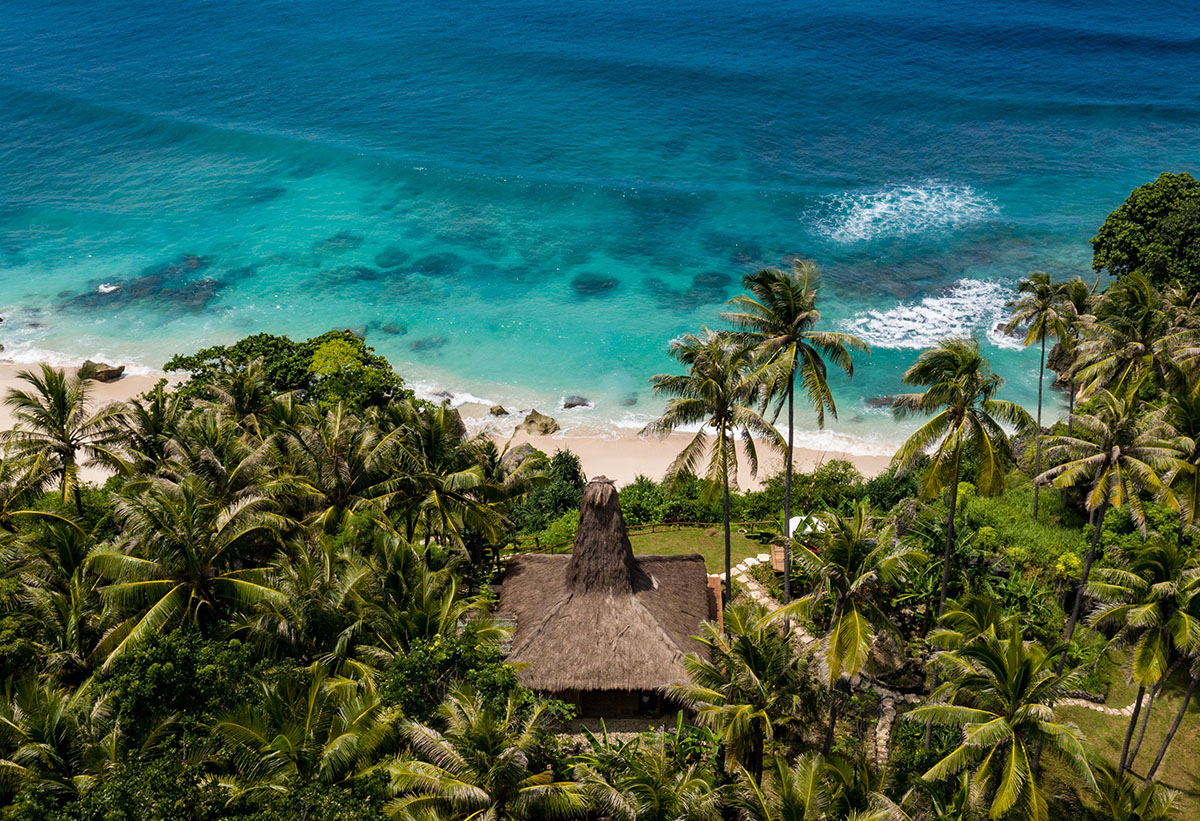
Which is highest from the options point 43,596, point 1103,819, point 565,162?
point 565,162

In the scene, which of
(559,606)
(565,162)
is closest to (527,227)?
(565,162)

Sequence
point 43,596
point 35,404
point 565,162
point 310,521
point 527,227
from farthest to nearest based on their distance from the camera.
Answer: point 565,162 < point 527,227 < point 35,404 < point 310,521 < point 43,596

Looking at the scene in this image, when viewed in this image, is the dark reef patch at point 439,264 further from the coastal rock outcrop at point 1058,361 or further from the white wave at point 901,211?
the coastal rock outcrop at point 1058,361

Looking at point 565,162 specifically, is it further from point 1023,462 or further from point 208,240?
point 1023,462

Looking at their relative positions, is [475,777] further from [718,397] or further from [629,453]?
[629,453]

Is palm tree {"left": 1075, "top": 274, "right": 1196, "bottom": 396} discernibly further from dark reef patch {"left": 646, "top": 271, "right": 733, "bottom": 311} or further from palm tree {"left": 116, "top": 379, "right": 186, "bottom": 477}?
palm tree {"left": 116, "top": 379, "right": 186, "bottom": 477}

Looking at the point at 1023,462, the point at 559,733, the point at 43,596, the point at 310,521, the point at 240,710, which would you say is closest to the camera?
the point at 240,710

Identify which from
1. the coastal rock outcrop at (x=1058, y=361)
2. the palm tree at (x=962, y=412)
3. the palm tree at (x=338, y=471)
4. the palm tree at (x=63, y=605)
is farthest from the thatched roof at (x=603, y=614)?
the coastal rock outcrop at (x=1058, y=361)
